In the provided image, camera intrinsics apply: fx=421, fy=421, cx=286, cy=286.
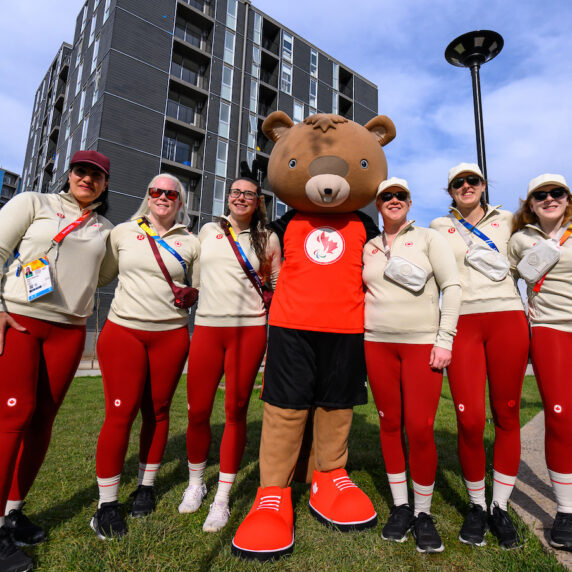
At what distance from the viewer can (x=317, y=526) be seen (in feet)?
10.4

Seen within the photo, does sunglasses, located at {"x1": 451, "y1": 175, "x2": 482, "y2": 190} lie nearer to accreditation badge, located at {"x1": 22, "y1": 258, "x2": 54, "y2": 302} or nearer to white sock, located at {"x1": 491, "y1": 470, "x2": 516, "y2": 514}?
white sock, located at {"x1": 491, "y1": 470, "x2": 516, "y2": 514}

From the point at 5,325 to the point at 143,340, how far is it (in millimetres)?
918

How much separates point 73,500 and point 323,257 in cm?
306

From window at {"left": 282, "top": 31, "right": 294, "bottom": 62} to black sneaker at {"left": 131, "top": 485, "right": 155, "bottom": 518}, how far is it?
34210mm

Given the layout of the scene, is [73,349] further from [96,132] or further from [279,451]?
[96,132]

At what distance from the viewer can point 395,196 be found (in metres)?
3.26

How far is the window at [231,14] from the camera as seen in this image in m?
28.9

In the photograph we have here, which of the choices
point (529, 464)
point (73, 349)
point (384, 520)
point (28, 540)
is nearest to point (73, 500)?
point (28, 540)

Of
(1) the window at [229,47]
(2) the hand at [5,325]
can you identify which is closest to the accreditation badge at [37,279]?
(2) the hand at [5,325]

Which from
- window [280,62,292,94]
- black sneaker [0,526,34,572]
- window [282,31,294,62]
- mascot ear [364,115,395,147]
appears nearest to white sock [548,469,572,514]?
mascot ear [364,115,395,147]

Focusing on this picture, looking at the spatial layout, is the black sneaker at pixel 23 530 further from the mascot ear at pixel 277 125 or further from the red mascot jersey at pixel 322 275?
the mascot ear at pixel 277 125

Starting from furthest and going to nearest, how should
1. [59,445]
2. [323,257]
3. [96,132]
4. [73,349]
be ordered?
[96,132]
[59,445]
[323,257]
[73,349]

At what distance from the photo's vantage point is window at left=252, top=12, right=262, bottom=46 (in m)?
30.5

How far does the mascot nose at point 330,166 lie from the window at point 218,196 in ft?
78.0
